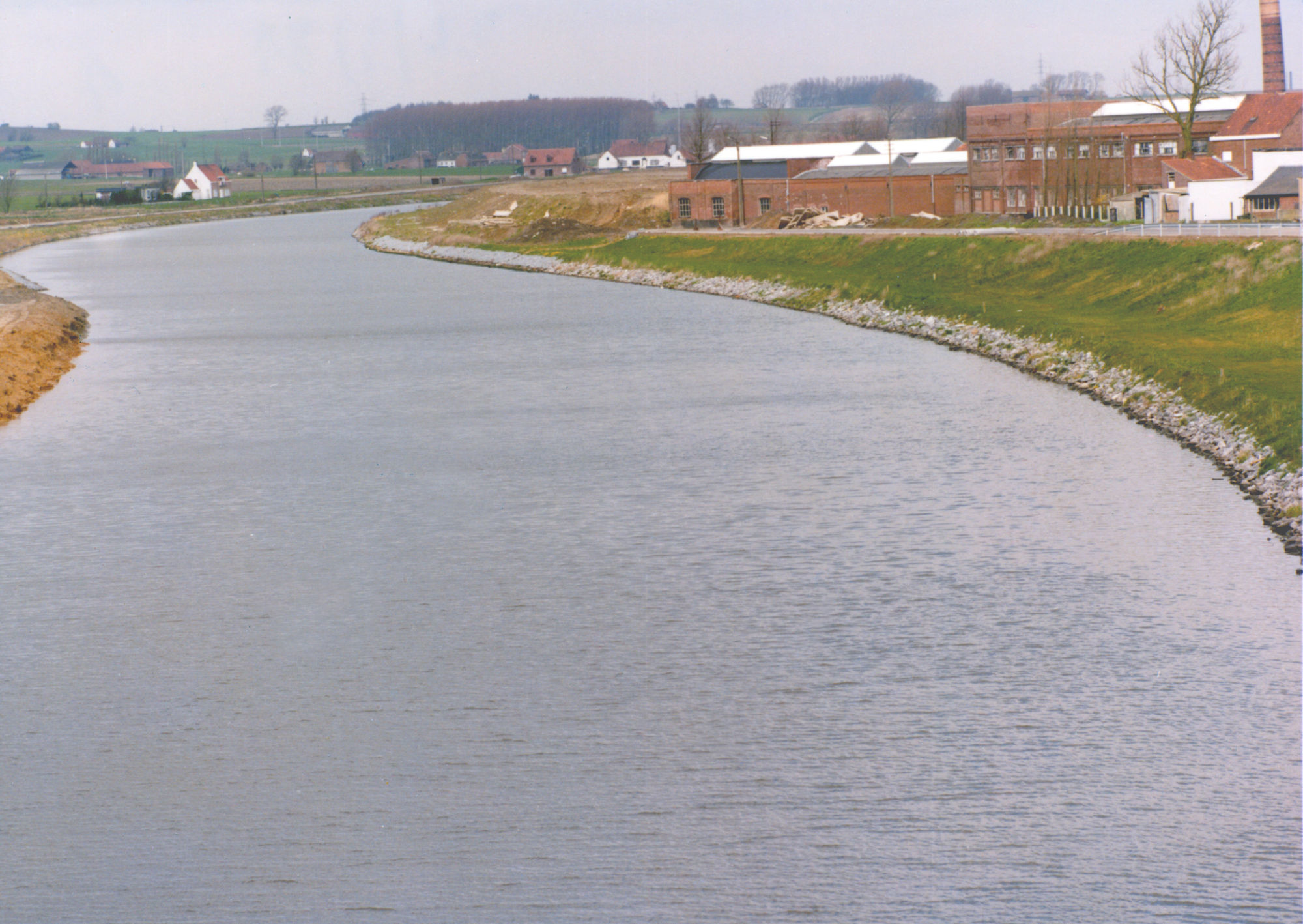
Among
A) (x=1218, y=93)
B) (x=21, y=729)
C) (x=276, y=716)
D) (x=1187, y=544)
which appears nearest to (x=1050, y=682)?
(x=1187, y=544)

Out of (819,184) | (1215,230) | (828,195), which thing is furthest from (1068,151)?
(1215,230)

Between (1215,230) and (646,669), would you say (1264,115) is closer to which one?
(1215,230)

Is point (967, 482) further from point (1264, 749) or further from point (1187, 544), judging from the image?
point (1264, 749)

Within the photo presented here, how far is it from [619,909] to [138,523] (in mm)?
17658

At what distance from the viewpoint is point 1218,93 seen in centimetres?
9812

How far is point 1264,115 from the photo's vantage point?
83.4 m

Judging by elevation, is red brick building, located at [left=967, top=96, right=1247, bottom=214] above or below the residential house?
above

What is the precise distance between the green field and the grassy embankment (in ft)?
0.23

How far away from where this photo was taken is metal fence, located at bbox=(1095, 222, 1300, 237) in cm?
5269

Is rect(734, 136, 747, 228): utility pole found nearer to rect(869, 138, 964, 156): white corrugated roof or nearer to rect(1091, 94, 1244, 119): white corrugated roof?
rect(869, 138, 964, 156): white corrugated roof

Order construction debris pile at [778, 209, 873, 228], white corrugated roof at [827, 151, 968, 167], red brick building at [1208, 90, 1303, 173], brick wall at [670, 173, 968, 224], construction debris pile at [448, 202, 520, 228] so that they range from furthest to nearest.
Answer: construction debris pile at [448, 202, 520, 228], white corrugated roof at [827, 151, 968, 167], brick wall at [670, 173, 968, 224], construction debris pile at [778, 209, 873, 228], red brick building at [1208, 90, 1303, 173]

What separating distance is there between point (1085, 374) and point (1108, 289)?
15278 millimetres

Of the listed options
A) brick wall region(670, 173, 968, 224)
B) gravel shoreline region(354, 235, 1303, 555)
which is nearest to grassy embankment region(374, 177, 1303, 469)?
gravel shoreline region(354, 235, 1303, 555)

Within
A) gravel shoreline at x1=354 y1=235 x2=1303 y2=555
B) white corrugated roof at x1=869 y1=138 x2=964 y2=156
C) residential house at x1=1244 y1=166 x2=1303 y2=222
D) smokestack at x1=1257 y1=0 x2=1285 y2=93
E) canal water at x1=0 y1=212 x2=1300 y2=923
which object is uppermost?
smokestack at x1=1257 y1=0 x2=1285 y2=93
